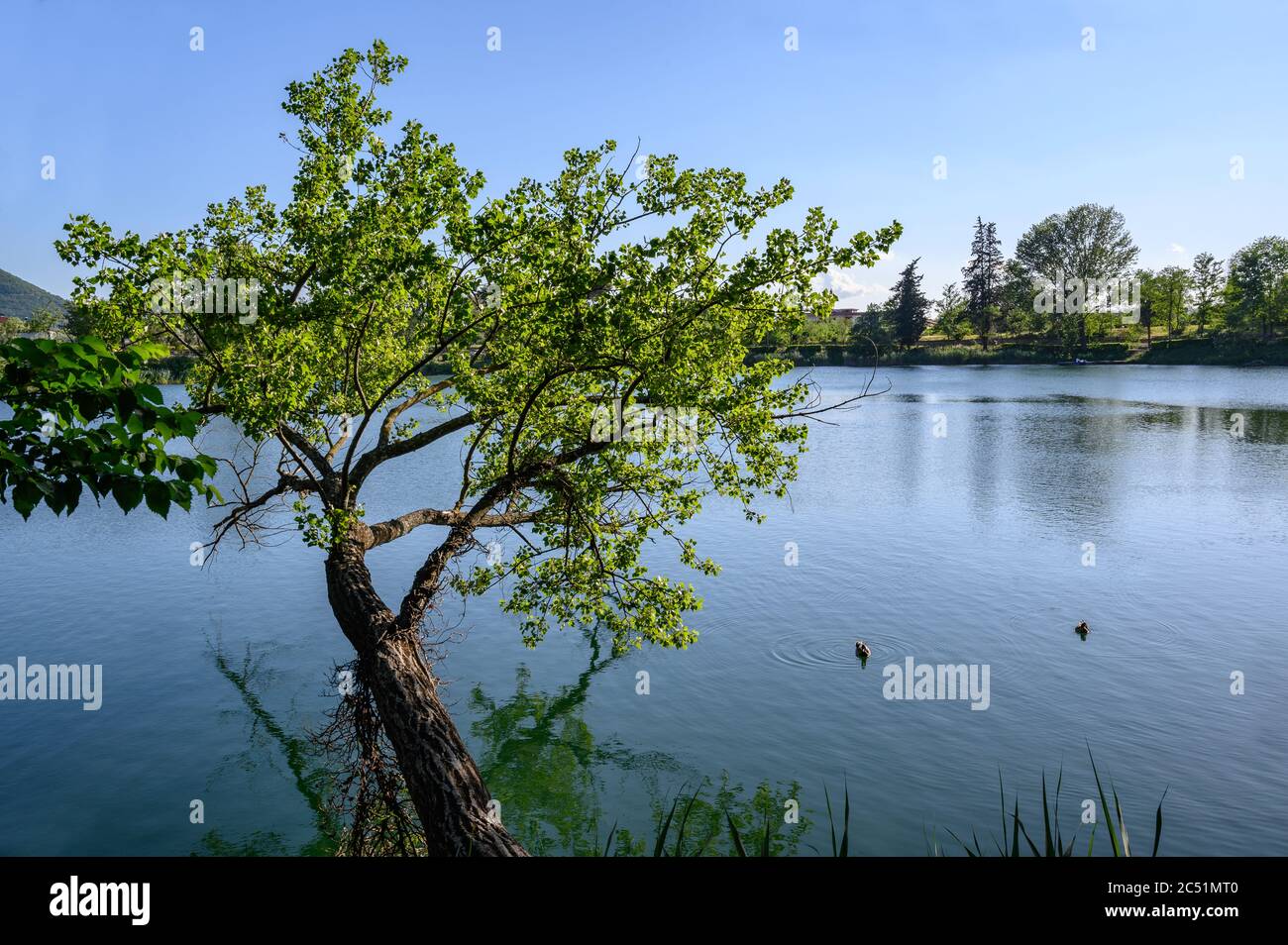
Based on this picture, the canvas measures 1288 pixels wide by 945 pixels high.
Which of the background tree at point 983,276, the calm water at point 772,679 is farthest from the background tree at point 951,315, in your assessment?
the calm water at point 772,679

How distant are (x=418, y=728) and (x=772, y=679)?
411 inches

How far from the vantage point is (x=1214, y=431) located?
51.2 meters

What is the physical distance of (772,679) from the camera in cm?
1903

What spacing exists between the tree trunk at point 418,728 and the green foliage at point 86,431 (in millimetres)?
3832

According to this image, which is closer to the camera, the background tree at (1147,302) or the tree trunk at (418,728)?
the tree trunk at (418,728)

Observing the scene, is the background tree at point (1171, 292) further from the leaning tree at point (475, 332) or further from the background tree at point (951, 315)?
the leaning tree at point (475, 332)

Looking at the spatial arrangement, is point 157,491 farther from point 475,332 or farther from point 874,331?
point 874,331

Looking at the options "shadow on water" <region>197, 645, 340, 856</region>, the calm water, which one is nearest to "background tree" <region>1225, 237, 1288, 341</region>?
the calm water

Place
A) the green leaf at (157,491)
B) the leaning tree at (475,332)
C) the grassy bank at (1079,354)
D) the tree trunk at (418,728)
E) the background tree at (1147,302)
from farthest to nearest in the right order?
1. the background tree at (1147,302)
2. the grassy bank at (1079,354)
3. the leaning tree at (475,332)
4. the tree trunk at (418,728)
5. the green leaf at (157,491)

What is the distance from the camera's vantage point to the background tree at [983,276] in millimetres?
140125

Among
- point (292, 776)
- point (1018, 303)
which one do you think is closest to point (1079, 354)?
point (1018, 303)
